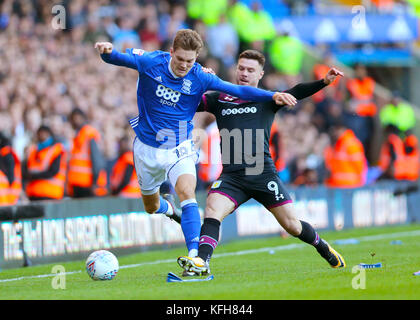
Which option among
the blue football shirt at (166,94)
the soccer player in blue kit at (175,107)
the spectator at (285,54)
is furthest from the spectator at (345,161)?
the blue football shirt at (166,94)

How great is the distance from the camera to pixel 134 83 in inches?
749

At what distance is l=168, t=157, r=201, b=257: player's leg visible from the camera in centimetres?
904

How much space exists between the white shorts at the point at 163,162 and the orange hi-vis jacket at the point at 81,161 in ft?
14.7

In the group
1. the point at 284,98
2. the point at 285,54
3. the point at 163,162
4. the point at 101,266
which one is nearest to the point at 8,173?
the point at 163,162

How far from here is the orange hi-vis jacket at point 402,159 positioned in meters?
20.4

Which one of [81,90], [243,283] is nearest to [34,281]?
[243,283]

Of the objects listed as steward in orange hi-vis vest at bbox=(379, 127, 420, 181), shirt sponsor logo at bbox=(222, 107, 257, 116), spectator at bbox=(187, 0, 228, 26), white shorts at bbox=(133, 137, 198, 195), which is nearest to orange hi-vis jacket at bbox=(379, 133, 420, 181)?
steward in orange hi-vis vest at bbox=(379, 127, 420, 181)

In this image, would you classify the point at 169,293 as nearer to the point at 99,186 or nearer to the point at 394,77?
the point at 99,186

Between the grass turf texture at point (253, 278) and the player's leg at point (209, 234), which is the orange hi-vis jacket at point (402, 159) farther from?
the player's leg at point (209, 234)

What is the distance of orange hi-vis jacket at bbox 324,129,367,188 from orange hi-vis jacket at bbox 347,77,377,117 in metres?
3.68

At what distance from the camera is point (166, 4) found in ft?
68.8

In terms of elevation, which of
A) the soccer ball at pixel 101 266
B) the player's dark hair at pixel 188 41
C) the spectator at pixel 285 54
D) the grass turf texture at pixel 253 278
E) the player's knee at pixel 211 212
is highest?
the spectator at pixel 285 54

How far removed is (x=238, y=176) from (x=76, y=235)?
3821mm

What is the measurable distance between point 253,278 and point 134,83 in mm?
10374
